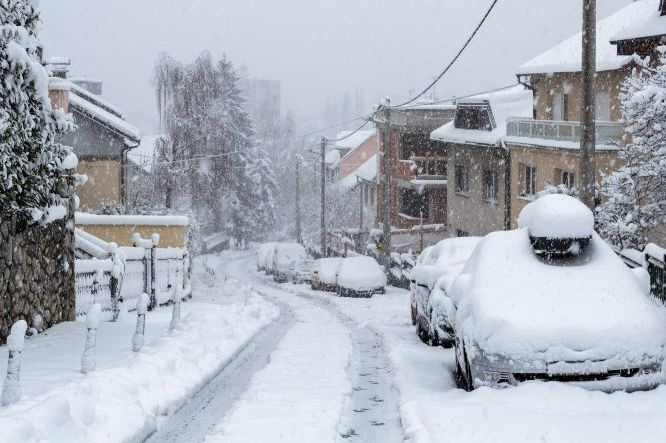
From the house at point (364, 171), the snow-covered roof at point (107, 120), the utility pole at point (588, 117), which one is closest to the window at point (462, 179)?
the house at point (364, 171)

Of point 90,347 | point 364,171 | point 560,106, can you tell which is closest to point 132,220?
point 90,347

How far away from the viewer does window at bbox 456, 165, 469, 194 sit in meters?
42.9

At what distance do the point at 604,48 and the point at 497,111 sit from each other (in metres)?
10.4

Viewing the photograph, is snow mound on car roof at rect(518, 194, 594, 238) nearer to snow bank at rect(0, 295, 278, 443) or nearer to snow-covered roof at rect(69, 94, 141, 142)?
snow bank at rect(0, 295, 278, 443)

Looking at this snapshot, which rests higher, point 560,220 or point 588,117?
point 588,117

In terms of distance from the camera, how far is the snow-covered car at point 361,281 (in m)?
30.4

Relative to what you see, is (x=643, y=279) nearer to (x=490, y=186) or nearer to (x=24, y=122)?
(x=24, y=122)

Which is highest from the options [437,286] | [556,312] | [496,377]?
[556,312]

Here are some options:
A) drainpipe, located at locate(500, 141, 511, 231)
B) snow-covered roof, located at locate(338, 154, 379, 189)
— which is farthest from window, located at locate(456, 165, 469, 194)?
snow-covered roof, located at locate(338, 154, 379, 189)

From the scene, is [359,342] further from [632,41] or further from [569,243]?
[632,41]

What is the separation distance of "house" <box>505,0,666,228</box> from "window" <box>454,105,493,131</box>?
170 inches

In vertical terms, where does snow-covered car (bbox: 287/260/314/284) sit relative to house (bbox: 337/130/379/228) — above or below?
below

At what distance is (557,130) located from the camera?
30.9 metres

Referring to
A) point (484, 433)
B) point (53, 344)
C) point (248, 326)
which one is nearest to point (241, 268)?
point (248, 326)
